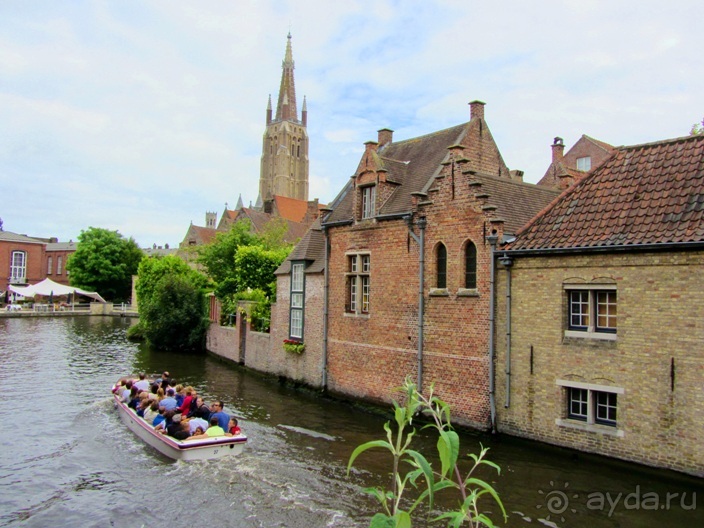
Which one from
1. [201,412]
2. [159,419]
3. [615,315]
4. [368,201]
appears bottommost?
[159,419]

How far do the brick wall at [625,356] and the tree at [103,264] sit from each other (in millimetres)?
67632

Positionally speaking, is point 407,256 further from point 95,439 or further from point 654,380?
point 95,439

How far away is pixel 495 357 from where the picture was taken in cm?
1591

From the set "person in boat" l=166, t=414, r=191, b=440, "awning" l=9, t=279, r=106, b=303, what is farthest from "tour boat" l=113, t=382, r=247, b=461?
"awning" l=9, t=279, r=106, b=303

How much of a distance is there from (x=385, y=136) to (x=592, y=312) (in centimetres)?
1381

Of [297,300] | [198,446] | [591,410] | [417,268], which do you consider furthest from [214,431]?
[297,300]

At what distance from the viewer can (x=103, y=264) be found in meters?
73.3

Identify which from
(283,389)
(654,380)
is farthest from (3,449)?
(654,380)

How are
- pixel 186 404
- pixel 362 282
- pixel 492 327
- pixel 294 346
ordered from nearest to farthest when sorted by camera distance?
pixel 492 327 → pixel 186 404 → pixel 362 282 → pixel 294 346

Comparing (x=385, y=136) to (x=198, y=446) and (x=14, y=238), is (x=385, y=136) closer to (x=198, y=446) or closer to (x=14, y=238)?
(x=198, y=446)

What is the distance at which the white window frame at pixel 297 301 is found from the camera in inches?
940

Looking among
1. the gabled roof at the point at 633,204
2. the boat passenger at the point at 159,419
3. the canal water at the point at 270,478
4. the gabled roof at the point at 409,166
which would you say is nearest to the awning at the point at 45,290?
the canal water at the point at 270,478

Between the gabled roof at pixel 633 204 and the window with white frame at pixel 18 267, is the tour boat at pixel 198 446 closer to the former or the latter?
the gabled roof at pixel 633 204

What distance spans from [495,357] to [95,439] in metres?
11.6
